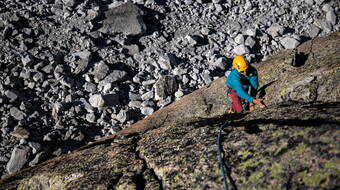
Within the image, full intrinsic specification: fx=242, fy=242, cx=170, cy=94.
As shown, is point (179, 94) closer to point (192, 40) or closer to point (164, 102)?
point (164, 102)

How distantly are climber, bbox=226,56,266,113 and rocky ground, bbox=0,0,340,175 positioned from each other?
3405 millimetres

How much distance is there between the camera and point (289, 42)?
11016 millimetres

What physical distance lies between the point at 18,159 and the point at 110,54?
5.25 meters

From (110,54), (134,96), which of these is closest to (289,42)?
(134,96)

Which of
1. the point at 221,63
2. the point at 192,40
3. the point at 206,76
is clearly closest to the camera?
the point at 206,76

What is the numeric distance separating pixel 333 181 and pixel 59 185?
3875mm

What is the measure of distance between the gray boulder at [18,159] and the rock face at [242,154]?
8.84ft

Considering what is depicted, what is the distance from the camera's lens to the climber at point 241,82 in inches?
217

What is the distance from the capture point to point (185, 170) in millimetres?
3363

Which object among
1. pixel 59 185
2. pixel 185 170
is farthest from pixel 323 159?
pixel 59 185

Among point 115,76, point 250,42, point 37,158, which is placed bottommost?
point 37,158

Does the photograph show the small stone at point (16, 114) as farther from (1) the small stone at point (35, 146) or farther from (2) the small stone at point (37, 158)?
(2) the small stone at point (37, 158)

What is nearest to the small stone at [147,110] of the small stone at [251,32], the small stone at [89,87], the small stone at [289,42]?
the small stone at [89,87]

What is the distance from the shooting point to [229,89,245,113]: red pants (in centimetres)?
603
